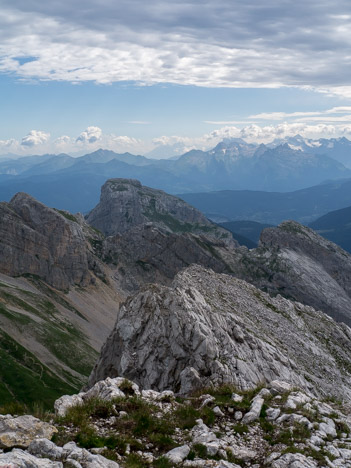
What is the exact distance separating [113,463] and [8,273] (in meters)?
159

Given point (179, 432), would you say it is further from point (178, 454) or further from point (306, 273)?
point (306, 273)

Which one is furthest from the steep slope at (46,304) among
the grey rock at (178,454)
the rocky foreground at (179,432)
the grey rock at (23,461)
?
the grey rock at (23,461)

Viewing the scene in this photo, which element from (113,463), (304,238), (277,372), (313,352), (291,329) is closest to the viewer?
(113,463)

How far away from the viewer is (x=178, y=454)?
1698 cm

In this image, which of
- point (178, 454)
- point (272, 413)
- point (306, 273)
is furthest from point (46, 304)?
point (178, 454)

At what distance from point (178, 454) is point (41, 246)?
166731 mm

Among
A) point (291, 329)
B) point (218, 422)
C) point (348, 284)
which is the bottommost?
point (348, 284)

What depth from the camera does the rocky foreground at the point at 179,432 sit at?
1586cm

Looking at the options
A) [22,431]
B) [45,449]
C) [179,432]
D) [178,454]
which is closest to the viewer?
[45,449]

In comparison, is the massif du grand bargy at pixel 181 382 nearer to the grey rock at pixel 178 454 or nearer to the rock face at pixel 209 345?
the grey rock at pixel 178 454

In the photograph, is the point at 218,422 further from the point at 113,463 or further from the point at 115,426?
the point at 113,463

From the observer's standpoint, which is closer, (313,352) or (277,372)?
(277,372)

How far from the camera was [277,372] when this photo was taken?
152 ft

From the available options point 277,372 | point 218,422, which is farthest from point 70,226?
point 218,422
